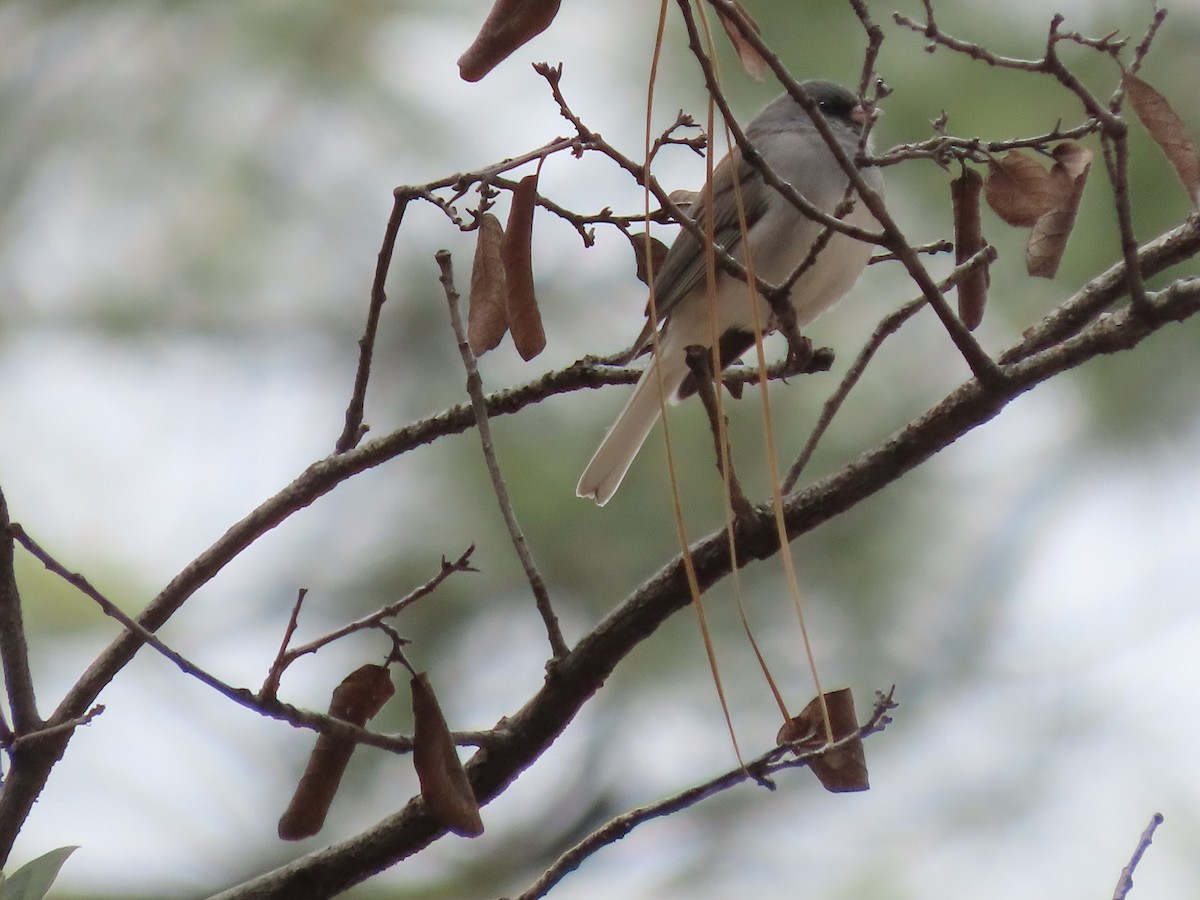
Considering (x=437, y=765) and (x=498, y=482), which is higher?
(x=498, y=482)

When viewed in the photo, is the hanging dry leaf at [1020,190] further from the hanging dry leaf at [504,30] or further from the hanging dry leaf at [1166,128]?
the hanging dry leaf at [504,30]

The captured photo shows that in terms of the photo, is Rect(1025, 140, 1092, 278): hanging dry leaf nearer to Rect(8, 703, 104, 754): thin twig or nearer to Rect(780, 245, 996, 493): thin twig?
Rect(780, 245, 996, 493): thin twig

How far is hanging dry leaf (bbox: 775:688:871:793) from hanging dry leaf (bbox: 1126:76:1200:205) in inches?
17.8

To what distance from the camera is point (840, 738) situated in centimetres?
94

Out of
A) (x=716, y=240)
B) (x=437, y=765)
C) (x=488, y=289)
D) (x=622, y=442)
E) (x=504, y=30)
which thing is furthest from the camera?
(x=716, y=240)

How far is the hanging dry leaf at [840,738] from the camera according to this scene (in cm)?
90

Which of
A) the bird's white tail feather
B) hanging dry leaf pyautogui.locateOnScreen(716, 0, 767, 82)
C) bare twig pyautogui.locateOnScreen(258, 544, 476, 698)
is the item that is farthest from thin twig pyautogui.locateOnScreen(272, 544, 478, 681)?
the bird's white tail feather

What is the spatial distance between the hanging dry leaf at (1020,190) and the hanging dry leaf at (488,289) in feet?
1.25

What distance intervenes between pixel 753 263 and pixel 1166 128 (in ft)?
3.56

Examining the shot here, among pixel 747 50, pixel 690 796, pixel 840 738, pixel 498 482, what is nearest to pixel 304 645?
pixel 498 482

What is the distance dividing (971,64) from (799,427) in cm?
79

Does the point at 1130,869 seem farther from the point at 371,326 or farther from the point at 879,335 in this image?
the point at 371,326

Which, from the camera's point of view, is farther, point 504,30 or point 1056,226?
point 1056,226

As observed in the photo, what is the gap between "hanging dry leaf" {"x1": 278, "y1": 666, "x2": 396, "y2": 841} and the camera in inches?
36.4
